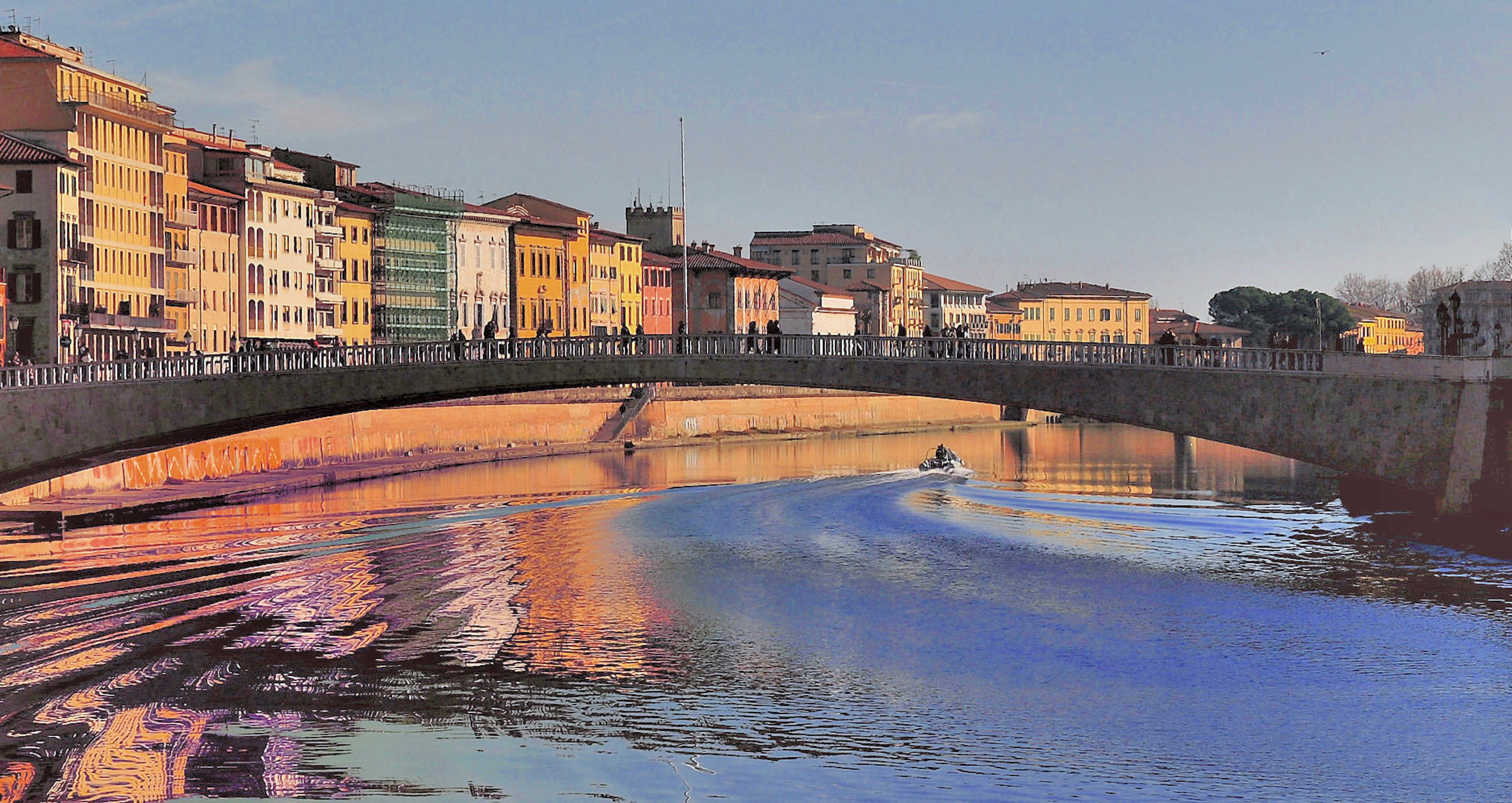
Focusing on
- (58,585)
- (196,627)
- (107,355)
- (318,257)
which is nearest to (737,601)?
(196,627)

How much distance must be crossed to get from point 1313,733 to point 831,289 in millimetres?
139560

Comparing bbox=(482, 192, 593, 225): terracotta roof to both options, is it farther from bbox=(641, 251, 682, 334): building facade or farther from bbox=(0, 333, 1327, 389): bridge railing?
bbox=(0, 333, 1327, 389): bridge railing

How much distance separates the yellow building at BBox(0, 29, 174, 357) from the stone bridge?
1982cm

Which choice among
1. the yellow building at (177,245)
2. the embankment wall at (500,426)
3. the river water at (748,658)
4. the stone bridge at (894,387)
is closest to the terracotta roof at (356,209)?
the embankment wall at (500,426)

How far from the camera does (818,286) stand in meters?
166

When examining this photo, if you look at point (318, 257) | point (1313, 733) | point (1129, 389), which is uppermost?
point (318, 257)

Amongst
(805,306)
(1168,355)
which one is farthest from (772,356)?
(805,306)

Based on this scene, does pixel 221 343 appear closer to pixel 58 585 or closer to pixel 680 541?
pixel 680 541

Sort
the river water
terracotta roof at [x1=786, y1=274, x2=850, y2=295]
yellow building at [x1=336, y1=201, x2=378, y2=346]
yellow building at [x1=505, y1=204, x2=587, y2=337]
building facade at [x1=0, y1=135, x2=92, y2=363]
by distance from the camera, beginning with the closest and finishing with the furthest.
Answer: the river water → building facade at [x1=0, y1=135, x2=92, y2=363] → yellow building at [x1=336, y1=201, x2=378, y2=346] → yellow building at [x1=505, y1=204, x2=587, y2=337] → terracotta roof at [x1=786, y1=274, x2=850, y2=295]

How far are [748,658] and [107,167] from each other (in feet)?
172

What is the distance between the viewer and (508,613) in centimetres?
4116

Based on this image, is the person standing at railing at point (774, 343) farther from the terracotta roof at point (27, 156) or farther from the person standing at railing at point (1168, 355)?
the terracotta roof at point (27, 156)

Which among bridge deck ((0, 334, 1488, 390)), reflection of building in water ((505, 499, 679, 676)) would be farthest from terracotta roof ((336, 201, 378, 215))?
reflection of building in water ((505, 499, 679, 676))

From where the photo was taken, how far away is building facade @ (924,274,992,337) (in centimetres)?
19362
